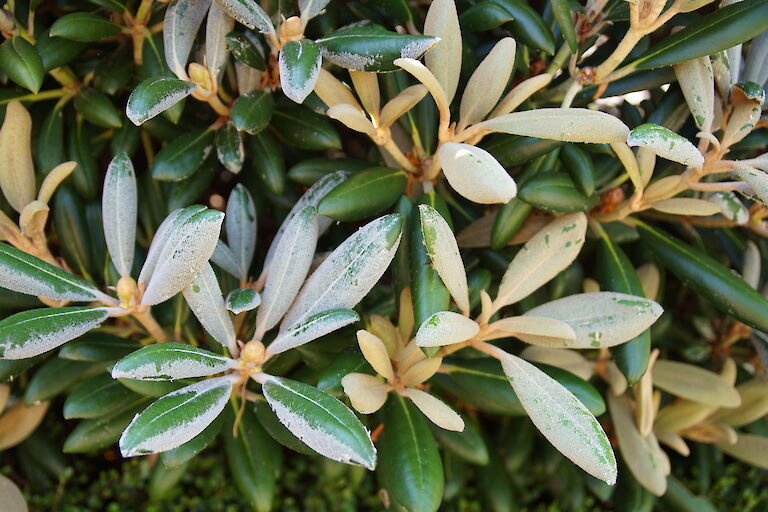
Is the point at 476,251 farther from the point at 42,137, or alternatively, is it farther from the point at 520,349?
the point at 42,137

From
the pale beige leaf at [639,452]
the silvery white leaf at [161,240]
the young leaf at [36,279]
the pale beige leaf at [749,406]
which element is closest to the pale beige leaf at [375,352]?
the silvery white leaf at [161,240]

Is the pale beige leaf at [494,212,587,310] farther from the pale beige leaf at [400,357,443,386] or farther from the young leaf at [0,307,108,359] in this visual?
the young leaf at [0,307,108,359]

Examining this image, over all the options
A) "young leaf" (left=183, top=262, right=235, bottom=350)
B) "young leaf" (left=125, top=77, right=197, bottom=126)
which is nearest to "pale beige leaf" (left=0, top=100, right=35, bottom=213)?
"young leaf" (left=125, top=77, right=197, bottom=126)

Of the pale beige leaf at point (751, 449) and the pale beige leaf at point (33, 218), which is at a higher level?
the pale beige leaf at point (33, 218)

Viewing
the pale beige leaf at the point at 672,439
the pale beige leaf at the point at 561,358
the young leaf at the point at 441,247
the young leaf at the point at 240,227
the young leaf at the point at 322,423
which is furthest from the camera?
the pale beige leaf at the point at 672,439

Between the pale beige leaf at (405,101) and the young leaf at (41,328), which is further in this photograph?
the pale beige leaf at (405,101)

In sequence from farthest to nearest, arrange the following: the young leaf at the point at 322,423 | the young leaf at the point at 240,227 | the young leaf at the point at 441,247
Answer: the young leaf at the point at 240,227
the young leaf at the point at 441,247
the young leaf at the point at 322,423

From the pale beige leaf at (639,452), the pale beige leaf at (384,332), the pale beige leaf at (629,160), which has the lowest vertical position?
the pale beige leaf at (639,452)

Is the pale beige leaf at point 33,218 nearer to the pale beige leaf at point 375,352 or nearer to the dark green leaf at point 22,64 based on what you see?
the dark green leaf at point 22,64
